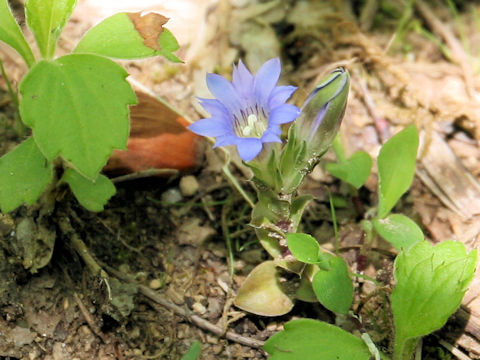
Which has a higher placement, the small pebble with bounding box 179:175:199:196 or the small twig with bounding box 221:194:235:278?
the small pebble with bounding box 179:175:199:196

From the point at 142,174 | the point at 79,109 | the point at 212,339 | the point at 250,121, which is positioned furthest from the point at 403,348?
the point at 79,109

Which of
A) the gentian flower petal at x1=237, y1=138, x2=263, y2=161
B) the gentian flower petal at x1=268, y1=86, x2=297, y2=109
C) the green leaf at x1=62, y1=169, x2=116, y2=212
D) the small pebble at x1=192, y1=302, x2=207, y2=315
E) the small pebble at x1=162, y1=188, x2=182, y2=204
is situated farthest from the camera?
the small pebble at x1=162, y1=188, x2=182, y2=204

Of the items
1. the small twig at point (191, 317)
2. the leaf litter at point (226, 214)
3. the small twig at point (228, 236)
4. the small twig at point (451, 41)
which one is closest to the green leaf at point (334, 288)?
the leaf litter at point (226, 214)

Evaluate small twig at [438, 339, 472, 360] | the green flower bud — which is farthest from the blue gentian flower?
small twig at [438, 339, 472, 360]

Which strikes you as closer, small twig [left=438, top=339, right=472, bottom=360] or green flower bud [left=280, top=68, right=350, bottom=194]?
green flower bud [left=280, top=68, right=350, bottom=194]

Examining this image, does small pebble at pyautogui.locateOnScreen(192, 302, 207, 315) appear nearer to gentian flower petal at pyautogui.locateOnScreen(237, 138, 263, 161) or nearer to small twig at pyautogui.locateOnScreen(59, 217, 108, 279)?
small twig at pyautogui.locateOnScreen(59, 217, 108, 279)

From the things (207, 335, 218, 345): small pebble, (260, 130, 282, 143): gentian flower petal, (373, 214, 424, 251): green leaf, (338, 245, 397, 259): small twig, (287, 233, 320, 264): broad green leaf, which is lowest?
(207, 335, 218, 345): small pebble

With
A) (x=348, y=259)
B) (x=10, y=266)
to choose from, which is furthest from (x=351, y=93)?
(x=10, y=266)
